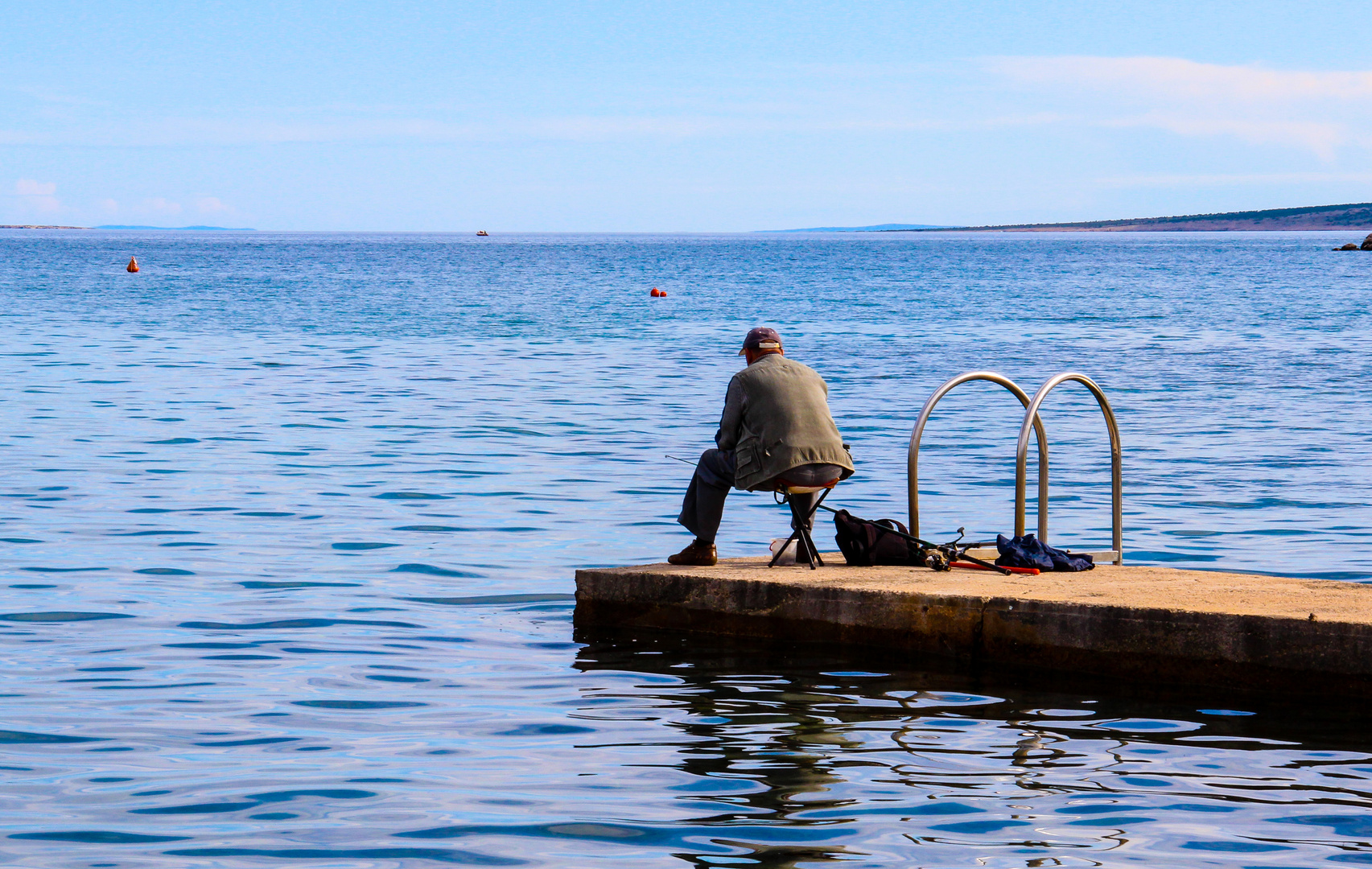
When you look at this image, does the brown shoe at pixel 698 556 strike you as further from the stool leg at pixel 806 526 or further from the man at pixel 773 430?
the stool leg at pixel 806 526

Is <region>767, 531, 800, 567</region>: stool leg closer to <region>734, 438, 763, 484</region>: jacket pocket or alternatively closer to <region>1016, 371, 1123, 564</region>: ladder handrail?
<region>734, 438, 763, 484</region>: jacket pocket

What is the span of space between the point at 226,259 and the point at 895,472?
117m

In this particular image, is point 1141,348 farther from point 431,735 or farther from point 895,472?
point 431,735

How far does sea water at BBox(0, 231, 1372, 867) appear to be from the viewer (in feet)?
17.7

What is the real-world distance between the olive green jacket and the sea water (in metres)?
0.98

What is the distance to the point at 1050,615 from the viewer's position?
24.9 feet

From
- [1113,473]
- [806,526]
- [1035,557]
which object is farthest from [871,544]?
[1113,473]

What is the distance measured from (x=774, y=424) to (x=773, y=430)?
0.11ft

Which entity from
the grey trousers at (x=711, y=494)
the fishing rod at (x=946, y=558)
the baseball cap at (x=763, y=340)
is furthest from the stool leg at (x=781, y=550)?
the baseball cap at (x=763, y=340)

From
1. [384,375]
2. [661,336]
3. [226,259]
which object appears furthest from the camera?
[226,259]

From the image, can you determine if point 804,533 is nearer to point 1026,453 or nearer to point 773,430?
point 773,430

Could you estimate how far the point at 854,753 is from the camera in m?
6.35

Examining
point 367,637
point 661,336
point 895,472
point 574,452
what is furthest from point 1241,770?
point 661,336

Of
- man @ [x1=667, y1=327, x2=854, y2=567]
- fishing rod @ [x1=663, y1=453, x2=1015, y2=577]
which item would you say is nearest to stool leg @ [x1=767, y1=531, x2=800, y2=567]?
fishing rod @ [x1=663, y1=453, x2=1015, y2=577]
